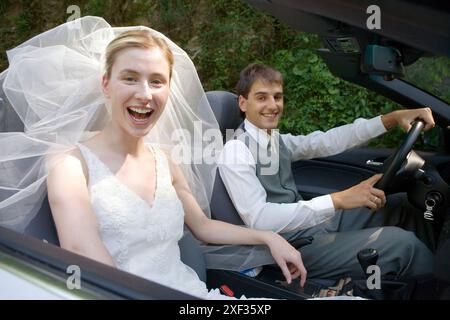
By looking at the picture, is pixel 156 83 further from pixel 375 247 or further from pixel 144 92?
pixel 375 247

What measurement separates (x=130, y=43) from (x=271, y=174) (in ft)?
3.44

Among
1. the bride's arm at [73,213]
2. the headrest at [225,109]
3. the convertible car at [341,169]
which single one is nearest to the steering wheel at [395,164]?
the convertible car at [341,169]

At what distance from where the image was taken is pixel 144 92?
1.92 meters

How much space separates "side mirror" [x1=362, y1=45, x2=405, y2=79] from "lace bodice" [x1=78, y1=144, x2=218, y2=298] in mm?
877

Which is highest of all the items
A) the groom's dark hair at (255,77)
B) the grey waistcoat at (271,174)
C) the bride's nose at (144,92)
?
the groom's dark hair at (255,77)

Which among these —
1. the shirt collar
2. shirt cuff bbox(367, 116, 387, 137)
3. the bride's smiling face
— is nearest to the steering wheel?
shirt cuff bbox(367, 116, 387, 137)

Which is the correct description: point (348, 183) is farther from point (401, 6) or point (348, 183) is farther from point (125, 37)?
point (401, 6)

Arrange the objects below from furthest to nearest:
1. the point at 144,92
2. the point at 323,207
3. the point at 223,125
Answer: the point at 223,125, the point at 323,207, the point at 144,92

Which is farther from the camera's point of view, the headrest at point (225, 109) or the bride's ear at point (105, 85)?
the headrest at point (225, 109)

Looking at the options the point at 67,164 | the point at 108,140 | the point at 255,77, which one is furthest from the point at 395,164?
the point at 67,164

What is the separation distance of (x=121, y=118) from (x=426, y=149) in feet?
6.14

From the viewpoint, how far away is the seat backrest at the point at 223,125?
2.57m

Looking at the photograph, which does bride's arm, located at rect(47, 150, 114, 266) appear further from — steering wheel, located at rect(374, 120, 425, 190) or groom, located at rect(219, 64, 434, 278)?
steering wheel, located at rect(374, 120, 425, 190)

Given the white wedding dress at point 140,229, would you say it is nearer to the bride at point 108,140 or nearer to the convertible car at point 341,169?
the bride at point 108,140
